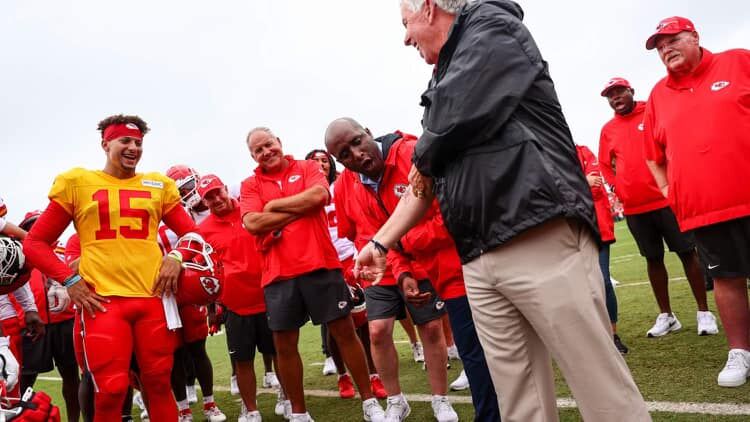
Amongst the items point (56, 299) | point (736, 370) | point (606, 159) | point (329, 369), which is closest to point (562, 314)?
point (736, 370)

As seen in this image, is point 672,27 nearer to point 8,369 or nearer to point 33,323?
point 8,369

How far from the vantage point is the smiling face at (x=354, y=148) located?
4340 millimetres

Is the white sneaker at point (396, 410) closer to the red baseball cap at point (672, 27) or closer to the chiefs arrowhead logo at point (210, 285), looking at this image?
the chiefs arrowhead logo at point (210, 285)

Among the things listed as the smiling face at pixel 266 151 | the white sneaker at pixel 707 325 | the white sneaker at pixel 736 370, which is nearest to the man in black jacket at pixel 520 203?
the white sneaker at pixel 736 370

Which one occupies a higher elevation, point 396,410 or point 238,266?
point 238,266

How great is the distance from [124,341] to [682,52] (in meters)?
4.38

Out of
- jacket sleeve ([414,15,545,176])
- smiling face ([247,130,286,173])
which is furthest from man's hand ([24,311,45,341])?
jacket sleeve ([414,15,545,176])

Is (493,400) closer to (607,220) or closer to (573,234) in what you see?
(573,234)

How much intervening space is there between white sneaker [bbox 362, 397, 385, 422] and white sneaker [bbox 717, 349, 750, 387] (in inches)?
94.4

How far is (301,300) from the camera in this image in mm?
4973

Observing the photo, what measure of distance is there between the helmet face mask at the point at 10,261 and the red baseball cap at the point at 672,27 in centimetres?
503

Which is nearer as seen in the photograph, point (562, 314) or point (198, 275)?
point (562, 314)

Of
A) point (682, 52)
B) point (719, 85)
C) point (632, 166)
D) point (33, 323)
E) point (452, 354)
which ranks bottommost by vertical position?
point (452, 354)

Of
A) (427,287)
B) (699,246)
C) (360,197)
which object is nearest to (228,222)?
(360,197)
